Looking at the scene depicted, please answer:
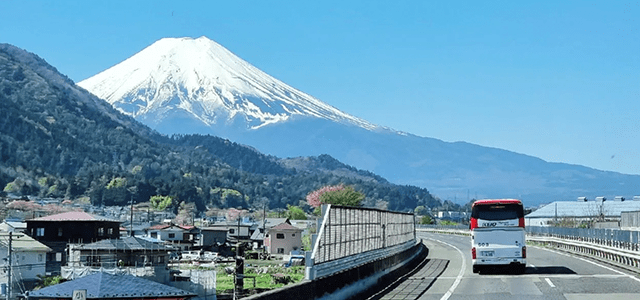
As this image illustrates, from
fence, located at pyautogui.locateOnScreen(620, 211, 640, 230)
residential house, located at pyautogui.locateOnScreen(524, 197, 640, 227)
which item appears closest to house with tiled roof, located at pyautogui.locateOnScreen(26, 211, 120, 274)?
fence, located at pyautogui.locateOnScreen(620, 211, 640, 230)

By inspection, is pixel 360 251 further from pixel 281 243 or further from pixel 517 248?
pixel 281 243

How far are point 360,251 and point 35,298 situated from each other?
2198 inches

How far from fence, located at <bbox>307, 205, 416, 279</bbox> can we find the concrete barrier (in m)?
0.24

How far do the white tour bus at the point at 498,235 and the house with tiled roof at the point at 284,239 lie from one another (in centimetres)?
11877

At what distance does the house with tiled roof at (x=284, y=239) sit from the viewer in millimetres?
157500

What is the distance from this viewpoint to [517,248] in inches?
1487

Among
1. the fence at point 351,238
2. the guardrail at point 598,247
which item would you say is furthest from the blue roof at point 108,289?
the fence at point 351,238

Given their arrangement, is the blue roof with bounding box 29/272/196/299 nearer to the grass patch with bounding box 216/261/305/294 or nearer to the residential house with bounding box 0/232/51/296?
the grass patch with bounding box 216/261/305/294

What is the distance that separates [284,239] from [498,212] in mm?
121836

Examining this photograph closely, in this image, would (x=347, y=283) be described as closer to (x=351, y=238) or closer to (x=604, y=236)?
(x=351, y=238)

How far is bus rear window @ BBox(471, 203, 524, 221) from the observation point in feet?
127

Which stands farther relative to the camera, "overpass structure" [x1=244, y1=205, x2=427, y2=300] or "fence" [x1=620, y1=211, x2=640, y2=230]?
"fence" [x1=620, y1=211, x2=640, y2=230]

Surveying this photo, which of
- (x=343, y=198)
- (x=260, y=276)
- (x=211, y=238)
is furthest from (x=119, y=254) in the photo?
(x=211, y=238)

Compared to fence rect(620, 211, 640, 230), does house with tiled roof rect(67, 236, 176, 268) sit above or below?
below
